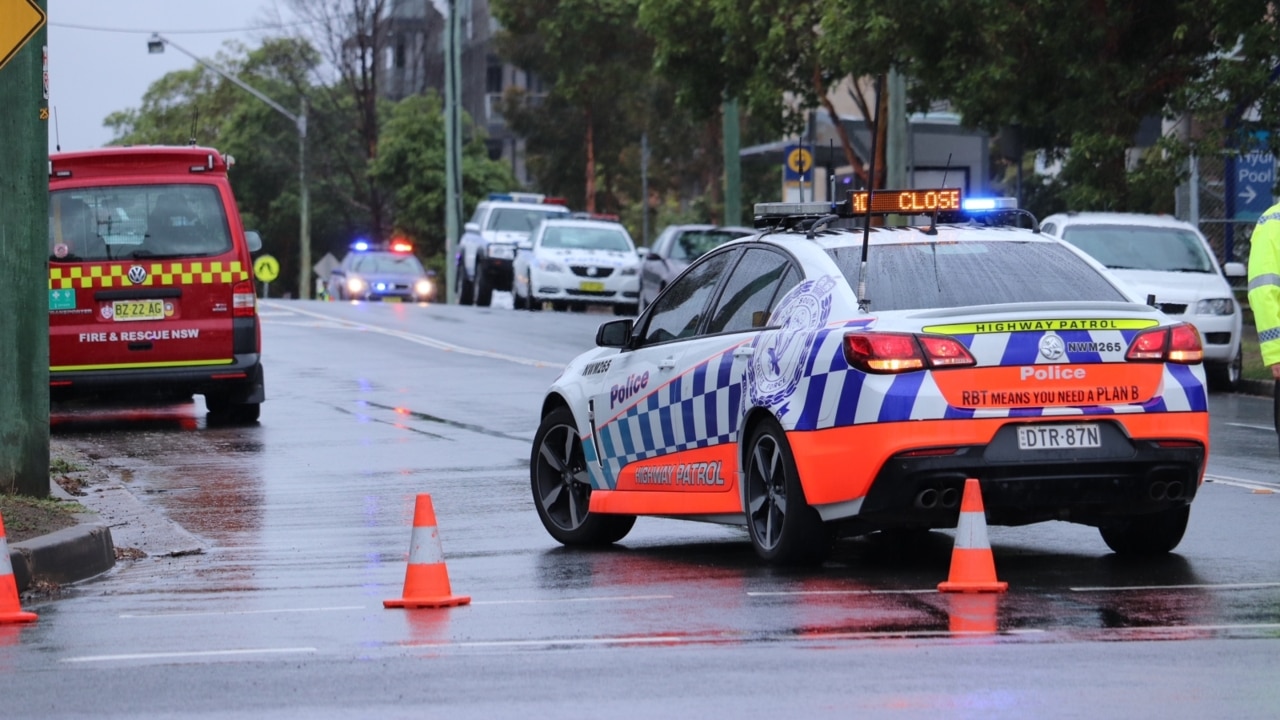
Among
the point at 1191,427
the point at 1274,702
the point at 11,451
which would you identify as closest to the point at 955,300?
the point at 1191,427

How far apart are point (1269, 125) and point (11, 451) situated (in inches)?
669

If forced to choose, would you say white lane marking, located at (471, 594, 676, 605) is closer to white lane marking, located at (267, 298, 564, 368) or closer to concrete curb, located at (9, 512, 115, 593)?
concrete curb, located at (9, 512, 115, 593)

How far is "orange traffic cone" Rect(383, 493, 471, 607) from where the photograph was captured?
343 inches

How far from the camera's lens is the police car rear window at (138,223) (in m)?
18.0

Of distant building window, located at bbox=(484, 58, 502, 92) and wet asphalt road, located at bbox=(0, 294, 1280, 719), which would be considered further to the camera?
distant building window, located at bbox=(484, 58, 502, 92)

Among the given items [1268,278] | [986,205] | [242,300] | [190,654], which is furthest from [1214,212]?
[190,654]

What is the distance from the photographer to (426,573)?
8.77 metres

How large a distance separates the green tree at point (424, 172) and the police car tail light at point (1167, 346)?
220 feet

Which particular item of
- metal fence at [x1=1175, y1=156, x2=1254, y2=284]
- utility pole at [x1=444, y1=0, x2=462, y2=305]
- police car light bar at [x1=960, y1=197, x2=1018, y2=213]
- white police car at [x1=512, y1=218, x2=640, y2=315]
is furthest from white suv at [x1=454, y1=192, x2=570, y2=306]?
police car light bar at [x1=960, y1=197, x2=1018, y2=213]

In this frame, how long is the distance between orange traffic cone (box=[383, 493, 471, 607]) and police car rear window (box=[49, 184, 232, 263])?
9.85m

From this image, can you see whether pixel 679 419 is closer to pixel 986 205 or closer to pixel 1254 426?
pixel 986 205

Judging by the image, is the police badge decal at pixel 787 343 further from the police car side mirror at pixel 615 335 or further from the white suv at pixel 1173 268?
the white suv at pixel 1173 268

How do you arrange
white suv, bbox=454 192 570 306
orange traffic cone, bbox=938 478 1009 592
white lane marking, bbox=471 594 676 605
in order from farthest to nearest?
white suv, bbox=454 192 570 306 < white lane marking, bbox=471 594 676 605 < orange traffic cone, bbox=938 478 1009 592

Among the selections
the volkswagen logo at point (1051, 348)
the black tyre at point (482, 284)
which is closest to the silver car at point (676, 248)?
the black tyre at point (482, 284)
